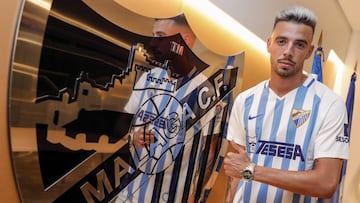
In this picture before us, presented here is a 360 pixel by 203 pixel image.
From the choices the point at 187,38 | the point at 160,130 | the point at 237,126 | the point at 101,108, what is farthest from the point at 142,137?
the point at 187,38

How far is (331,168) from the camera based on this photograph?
60.6 inches

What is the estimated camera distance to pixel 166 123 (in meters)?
2.22

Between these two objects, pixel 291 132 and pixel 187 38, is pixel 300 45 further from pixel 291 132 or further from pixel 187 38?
pixel 187 38

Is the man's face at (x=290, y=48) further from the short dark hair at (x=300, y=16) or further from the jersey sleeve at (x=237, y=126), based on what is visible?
the jersey sleeve at (x=237, y=126)

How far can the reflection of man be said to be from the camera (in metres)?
2.05

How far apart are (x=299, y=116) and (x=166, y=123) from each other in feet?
2.68

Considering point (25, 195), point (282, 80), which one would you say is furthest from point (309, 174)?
point (25, 195)

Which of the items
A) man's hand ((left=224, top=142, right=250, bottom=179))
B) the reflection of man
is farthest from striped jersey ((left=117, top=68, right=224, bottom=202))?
man's hand ((left=224, top=142, right=250, bottom=179))

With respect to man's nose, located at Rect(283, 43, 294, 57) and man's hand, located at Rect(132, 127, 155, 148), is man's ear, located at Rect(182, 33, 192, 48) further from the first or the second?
man's nose, located at Rect(283, 43, 294, 57)

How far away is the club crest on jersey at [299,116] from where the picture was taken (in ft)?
5.37

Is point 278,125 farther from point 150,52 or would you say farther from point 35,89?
point 35,89

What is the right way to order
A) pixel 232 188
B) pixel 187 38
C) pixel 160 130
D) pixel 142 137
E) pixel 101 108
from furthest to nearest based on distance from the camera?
1. pixel 187 38
2. pixel 160 130
3. pixel 142 137
4. pixel 232 188
5. pixel 101 108

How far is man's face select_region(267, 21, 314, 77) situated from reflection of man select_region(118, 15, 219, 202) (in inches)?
27.3

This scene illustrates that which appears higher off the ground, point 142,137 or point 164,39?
point 164,39
